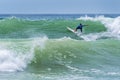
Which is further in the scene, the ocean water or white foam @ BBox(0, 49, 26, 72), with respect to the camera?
white foam @ BBox(0, 49, 26, 72)

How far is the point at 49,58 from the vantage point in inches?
604

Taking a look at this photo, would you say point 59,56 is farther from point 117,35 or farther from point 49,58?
point 117,35

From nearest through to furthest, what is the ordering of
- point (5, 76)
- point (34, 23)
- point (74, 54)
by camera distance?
1. point (5, 76)
2. point (74, 54)
3. point (34, 23)

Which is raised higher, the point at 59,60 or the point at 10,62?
the point at 10,62

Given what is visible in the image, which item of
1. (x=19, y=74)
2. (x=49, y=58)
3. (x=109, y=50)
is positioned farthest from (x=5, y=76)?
(x=109, y=50)

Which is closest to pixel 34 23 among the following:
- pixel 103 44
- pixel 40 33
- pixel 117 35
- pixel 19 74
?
pixel 40 33

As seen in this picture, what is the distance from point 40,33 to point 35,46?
452 inches

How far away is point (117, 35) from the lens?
27.6m

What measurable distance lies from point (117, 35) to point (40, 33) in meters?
4.90

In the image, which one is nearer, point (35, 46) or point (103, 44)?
point (35, 46)

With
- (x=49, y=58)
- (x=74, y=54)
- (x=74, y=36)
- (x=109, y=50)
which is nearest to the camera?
(x=49, y=58)

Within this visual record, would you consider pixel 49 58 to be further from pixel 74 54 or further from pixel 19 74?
pixel 19 74

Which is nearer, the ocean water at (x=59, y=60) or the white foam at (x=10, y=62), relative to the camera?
the ocean water at (x=59, y=60)

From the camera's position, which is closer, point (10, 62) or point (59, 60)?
point (10, 62)
